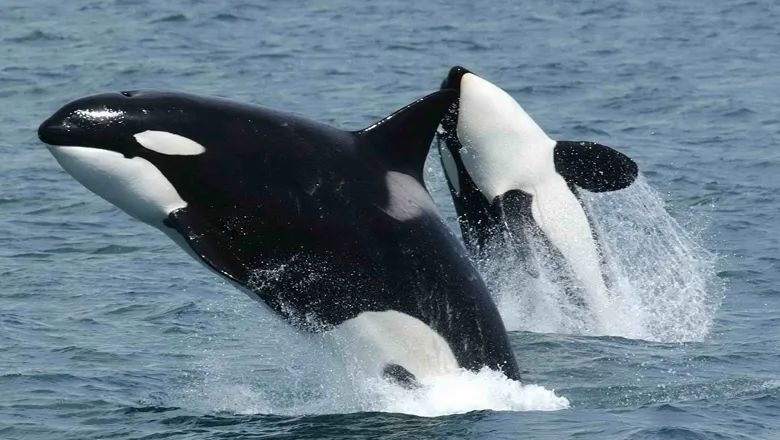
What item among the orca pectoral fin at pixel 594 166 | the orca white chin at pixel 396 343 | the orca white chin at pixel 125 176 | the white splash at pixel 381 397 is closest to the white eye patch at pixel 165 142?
the orca white chin at pixel 125 176

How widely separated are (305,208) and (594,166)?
468 centimetres

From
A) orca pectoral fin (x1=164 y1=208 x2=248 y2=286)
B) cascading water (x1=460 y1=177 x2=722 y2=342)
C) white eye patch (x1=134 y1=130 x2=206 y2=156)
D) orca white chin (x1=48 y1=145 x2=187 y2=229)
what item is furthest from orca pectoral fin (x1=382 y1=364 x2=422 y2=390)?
cascading water (x1=460 y1=177 x2=722 y2=342)

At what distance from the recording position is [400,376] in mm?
11531

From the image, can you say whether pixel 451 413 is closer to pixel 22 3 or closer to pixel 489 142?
pixel 489 142

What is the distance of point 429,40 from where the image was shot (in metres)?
34.3

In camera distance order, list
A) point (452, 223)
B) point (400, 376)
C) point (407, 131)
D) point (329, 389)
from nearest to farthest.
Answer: point (407, 131)
point (400, 376)
point (329, 389)
point (452, 223)

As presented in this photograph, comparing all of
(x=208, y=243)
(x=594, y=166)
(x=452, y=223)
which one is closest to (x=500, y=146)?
(x=594, y=166)

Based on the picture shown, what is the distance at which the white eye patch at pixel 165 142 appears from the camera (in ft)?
36.0

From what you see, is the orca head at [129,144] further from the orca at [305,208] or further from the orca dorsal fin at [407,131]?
the orca dorsal fin at [407,131]

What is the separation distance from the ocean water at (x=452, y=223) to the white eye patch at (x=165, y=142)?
170 cm

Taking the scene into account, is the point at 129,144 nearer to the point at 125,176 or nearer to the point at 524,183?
the point at 125,176

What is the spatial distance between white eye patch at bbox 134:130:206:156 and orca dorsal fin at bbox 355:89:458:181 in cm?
132

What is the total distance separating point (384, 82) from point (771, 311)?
13.9 metres

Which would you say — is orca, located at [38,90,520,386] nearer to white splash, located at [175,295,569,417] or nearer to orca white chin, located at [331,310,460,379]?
orca white chin, located at [331,310,460,379]
